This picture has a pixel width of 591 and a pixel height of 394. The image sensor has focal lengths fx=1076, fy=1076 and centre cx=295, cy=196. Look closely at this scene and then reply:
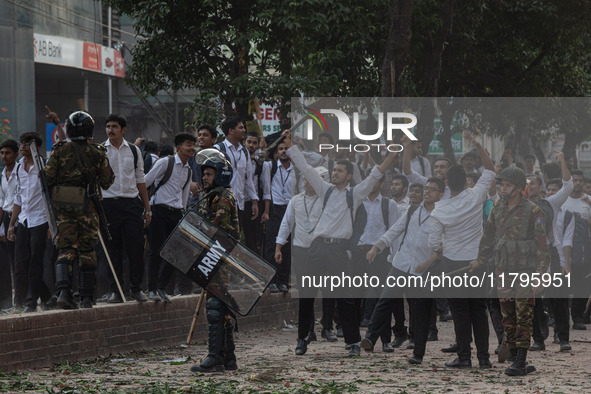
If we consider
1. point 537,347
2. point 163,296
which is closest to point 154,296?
point 163,296

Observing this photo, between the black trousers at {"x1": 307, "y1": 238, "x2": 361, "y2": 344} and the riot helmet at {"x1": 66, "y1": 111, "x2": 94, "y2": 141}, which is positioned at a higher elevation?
the riot helmet at {"x1": 66, "y1": 111, "x2": 94, "y2": 141}

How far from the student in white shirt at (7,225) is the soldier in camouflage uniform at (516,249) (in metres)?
4.78

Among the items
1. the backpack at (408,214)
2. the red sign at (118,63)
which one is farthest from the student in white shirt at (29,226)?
the red sign at (118,63)

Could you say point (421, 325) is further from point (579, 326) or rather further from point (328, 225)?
point (579, 326)

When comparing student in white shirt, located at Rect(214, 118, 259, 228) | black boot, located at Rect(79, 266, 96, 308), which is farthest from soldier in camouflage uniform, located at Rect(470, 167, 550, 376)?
student in white shirt, located at Rect(214, 118, 259, 228)

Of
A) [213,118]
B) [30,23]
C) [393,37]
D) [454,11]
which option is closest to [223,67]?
[213,118]

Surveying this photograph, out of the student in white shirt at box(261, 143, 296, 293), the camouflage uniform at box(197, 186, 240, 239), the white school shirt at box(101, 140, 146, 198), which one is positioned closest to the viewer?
the camouflage uniform at box(197, 186, 240, 239)

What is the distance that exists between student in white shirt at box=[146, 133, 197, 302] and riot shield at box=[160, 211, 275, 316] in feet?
6.96

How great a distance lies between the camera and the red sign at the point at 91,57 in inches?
1326

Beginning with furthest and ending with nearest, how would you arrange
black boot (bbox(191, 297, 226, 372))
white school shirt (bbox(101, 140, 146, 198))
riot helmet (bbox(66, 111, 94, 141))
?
white school shirt (bbox(101, 140, 146, 198))
riot helmet (bbox(66, 111, 94, 141))
black boot (bbox(191, 297, 226, 372))

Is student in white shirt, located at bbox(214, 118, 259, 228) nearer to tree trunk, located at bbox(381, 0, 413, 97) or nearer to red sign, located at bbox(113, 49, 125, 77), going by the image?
tree trunk, located at bbox(381, 0, 413, 97)

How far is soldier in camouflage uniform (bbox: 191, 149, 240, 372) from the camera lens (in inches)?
351

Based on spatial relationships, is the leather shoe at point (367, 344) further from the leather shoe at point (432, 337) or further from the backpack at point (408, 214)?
the leather shoe at point (432, 337)

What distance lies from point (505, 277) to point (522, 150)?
18971 millimetres
